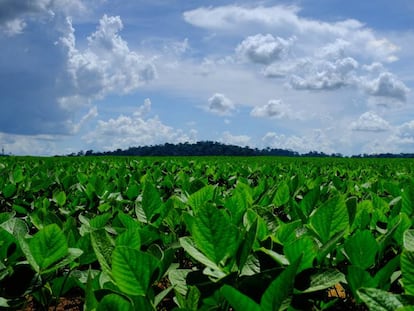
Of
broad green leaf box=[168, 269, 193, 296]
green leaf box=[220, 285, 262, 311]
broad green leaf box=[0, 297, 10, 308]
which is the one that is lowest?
broad green leaf box=[0, 297, 10, 308]

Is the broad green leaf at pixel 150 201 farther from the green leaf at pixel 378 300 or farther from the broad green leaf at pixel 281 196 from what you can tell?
the green leaf at pixel 378 300

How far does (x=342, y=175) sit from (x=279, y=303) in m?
7.46

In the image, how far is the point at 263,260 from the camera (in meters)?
1.47

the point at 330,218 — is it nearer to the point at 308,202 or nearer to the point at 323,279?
the point at 323,279

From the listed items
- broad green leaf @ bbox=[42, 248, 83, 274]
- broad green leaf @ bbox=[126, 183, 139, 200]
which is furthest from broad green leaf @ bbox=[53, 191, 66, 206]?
broad green leaf @ bbox=[42, 248, 83, 274]

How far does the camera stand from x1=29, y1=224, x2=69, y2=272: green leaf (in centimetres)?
141

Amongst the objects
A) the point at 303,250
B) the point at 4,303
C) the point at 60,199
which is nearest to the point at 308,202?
the point at 303,250

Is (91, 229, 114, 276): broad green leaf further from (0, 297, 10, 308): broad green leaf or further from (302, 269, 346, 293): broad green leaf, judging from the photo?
(302, 269, 346, 293): broad green leaf

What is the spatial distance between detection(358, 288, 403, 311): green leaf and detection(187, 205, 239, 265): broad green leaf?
457 mm

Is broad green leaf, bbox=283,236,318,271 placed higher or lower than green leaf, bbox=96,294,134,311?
higher

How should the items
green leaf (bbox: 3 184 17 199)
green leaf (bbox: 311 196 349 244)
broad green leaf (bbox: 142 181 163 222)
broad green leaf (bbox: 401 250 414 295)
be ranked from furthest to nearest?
green leaf (bbox: 3 184 17 199)
broad green leaf (bbox: 142 181 163 222)
green leaf (bbox: 311 196 349 244)
broad green leaf (bbox: 401 250 414 295)

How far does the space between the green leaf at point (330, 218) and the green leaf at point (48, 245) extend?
0.88 meters

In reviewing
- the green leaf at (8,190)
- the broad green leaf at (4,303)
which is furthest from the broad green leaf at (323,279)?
the green leaf at (8,190)

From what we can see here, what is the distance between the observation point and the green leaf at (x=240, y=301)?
1.01 meters
